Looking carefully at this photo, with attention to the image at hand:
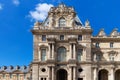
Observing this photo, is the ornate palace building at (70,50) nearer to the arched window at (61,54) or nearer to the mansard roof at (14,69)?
the arched window at (61,54)

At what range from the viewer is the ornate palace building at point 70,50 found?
276ft

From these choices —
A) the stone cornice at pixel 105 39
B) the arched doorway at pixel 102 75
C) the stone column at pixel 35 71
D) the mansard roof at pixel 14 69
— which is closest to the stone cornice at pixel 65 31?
the stone cornice at pixel 105 39

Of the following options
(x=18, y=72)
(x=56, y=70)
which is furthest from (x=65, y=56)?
(x=18, y=72)

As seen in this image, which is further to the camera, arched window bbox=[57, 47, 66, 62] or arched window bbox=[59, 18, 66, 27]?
arched window bbox=[59, 18, 66, 27]

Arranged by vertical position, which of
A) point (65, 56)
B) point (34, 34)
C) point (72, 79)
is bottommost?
point (72, 79)

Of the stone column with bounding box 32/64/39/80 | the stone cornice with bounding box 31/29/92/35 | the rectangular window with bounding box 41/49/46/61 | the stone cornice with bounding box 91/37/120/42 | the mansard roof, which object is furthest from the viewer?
the mansard roof

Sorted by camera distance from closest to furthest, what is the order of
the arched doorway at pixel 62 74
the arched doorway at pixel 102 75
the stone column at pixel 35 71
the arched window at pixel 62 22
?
the stone column at pixel 35 71
the arched doorway at pixel 62 74
the arched window at pixel 62 22
the arched doorway at pixel 102 75

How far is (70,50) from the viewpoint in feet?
278

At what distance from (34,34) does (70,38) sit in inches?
370

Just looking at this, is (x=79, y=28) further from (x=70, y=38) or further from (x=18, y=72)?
(x=18, y=72)

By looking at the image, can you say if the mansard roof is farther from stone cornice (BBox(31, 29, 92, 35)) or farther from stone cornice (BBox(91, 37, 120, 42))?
stone cornice (BBox(91, 37, 120, 42))

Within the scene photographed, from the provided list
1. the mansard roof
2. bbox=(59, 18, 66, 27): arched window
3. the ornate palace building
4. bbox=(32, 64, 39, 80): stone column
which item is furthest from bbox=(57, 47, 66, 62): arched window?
the mansard roof

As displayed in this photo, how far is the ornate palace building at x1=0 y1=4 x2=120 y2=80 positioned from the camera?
84.1 meters

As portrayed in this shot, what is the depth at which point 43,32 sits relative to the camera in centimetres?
8675
